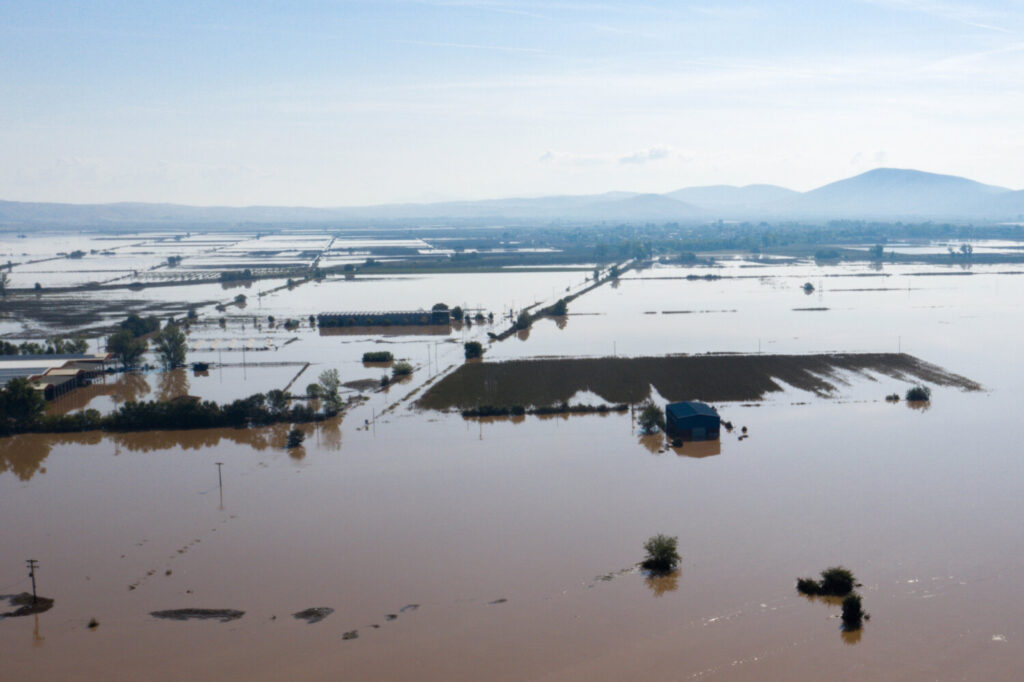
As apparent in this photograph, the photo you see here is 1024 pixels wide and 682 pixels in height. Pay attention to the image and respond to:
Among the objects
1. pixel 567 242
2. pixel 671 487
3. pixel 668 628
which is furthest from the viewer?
pixel 567 242

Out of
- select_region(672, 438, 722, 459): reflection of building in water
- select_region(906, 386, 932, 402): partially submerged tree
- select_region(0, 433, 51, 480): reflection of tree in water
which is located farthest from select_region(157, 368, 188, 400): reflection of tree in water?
select_region(906, 386, 932, 402): partially submerged tree

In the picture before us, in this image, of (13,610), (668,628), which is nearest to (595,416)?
(668,628)

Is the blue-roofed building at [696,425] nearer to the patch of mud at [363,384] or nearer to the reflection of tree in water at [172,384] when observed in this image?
the patch of mud at [363,384]

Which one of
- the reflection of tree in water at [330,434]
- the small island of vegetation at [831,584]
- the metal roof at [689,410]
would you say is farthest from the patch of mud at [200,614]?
the metal roof at [689,410]

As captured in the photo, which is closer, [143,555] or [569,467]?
[143,555]

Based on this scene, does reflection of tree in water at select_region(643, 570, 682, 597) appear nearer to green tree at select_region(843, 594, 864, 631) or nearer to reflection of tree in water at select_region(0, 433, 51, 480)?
green tree at select_region(843, 594, 864, 631)

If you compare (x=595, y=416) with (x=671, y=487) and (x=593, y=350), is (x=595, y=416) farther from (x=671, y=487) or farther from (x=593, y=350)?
(x=593, y=350)

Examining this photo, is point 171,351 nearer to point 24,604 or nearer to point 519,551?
point 24,604
